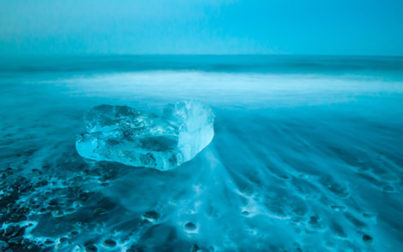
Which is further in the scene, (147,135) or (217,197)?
(147,135)

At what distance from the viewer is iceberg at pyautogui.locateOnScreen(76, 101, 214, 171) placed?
2.26 meters

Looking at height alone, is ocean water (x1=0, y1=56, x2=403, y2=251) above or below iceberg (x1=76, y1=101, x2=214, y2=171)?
below

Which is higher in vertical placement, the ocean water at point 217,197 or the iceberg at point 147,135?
the iceberg at point 147,135

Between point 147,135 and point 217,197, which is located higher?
point 147,135

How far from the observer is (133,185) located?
1988mm

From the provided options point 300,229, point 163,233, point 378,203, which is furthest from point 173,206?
point 378,203

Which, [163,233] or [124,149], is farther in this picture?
[124,149]

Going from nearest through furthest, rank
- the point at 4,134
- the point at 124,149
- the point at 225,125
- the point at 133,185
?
the point at 133,185
the point at 124,149
the point at 4,134
the point at 225,125

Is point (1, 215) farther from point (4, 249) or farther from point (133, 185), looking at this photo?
point (133, 185)

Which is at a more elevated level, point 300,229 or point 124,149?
point 124,149

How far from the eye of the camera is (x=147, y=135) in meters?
2.62

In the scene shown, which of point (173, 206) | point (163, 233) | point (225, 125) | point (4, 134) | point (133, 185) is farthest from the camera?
point (225, 125)

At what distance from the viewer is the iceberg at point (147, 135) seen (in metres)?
2.26

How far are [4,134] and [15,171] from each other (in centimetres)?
151
